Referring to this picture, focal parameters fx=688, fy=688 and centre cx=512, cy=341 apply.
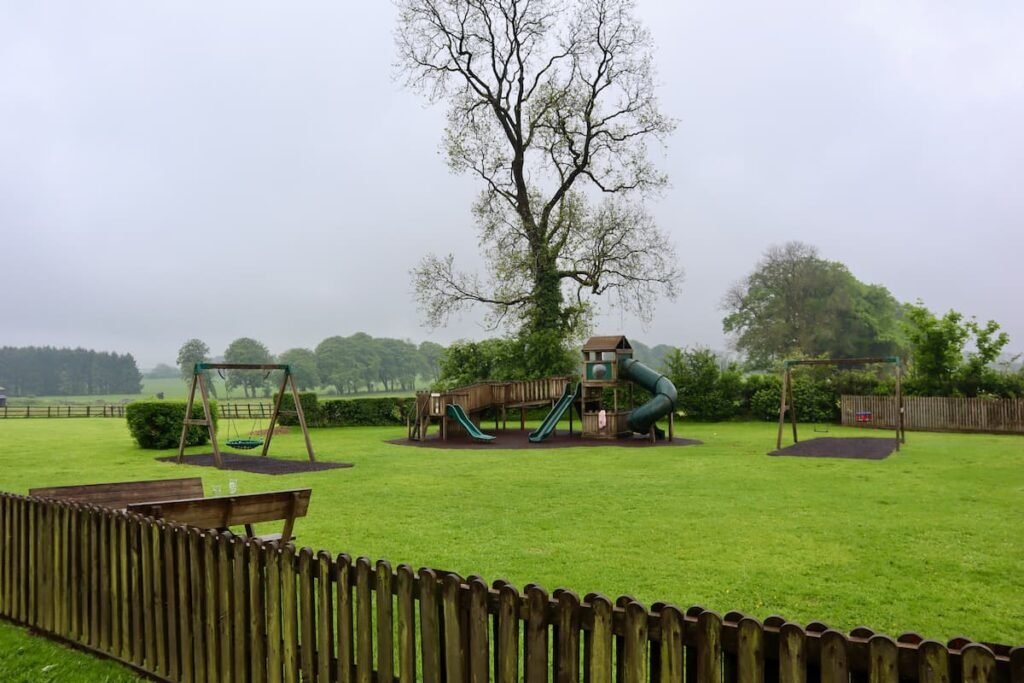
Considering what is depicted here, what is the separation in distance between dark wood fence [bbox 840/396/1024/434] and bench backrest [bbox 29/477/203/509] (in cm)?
2926

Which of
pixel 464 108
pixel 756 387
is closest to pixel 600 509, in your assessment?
pixel 756 387

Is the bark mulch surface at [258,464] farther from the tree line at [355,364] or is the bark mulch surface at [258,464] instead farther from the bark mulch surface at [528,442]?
the tree line at [355,364]

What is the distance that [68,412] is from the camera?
49875mm

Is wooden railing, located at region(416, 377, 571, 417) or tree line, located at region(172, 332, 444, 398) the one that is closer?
wooden railing, located at region(416, 377, 571, 417)

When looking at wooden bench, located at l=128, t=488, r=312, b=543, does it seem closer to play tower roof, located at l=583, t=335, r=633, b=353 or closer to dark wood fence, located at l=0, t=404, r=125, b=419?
play tower roof, located at l=583, t=335, r=633, b=353

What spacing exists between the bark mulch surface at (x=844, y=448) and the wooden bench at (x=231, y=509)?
15966 mm

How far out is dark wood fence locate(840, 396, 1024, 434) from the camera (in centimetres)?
2639

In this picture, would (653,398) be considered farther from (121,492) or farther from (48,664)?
(48,664)

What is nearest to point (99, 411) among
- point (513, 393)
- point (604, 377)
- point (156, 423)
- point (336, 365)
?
point (156, 423)

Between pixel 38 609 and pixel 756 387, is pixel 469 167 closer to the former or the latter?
pixel 756 387

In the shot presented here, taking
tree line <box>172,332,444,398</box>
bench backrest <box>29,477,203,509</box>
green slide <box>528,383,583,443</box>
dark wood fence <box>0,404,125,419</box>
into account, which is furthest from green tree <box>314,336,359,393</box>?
bench backrest <box>29,477,203,509</box>

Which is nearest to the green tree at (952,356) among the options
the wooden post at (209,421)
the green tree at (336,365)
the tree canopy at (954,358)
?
the tree canopy at (954,358)

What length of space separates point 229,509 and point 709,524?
22.1 feet

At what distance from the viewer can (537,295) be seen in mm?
38312
